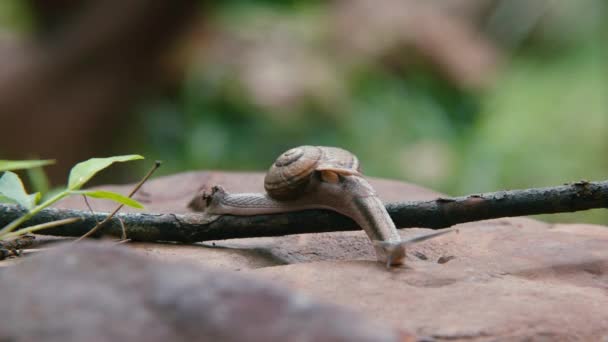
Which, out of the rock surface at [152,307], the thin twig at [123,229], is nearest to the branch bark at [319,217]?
the thin twig at [123,229]

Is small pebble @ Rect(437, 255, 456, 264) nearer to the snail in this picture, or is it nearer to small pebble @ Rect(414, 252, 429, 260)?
small pebble @ Rect(414, 252, 429, 260)

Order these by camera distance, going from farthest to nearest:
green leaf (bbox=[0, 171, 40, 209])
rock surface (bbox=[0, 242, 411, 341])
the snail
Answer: the snail
green leaf (bbox=[0, 171, 40, 209])
rock surface (bbox=[0, 242, 411, 341])

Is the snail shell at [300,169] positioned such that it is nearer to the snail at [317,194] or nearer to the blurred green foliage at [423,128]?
the snail at [317,194]

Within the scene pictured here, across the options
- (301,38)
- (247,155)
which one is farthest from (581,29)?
(247,155)

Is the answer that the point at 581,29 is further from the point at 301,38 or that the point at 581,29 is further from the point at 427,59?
the point at 301,38

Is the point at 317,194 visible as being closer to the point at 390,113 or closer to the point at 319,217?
the point at 319,217

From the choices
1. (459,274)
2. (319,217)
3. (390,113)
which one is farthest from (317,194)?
(390,113)

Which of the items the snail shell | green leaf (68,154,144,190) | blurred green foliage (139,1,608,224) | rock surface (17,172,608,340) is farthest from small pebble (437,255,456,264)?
blurred green foliage (139,1,608,224)

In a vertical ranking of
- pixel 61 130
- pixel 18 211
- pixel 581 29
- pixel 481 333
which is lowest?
pixel 61 130
